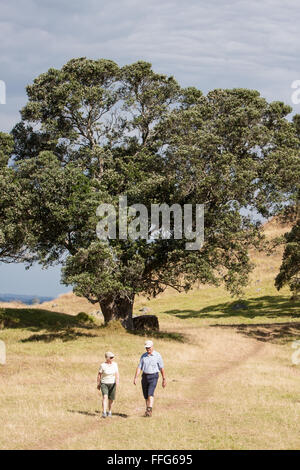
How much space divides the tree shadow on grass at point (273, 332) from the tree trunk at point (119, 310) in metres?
11.2

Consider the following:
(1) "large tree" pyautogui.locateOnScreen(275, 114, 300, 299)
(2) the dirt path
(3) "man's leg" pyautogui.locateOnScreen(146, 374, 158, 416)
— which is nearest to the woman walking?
(2) the dirt path

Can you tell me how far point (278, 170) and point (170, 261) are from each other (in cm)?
1139

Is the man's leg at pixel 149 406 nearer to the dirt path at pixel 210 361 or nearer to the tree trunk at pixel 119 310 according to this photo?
the dirt path at pixel 210 361

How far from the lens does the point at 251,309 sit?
72688 mm

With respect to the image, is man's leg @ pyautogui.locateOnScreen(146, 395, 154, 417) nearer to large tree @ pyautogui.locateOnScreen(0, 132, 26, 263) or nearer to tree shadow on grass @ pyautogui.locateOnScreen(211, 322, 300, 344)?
large tree @ pyautogui.locateOnScreen(0, 132, 26, 263)

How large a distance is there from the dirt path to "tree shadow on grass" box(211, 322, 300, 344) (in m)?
1.61

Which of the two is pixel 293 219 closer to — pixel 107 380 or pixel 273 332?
pixel 273 332

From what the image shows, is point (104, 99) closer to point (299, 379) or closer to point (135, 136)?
point (135, 136)

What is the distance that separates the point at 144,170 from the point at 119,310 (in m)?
11.9

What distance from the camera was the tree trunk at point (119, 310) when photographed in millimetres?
42562

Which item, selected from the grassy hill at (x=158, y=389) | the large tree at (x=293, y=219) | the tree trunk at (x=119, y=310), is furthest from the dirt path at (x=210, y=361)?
the large tree at (x=293, y=219)

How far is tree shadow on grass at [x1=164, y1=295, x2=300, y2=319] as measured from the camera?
6693 cm

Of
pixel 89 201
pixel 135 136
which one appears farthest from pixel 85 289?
pixel 135 136
